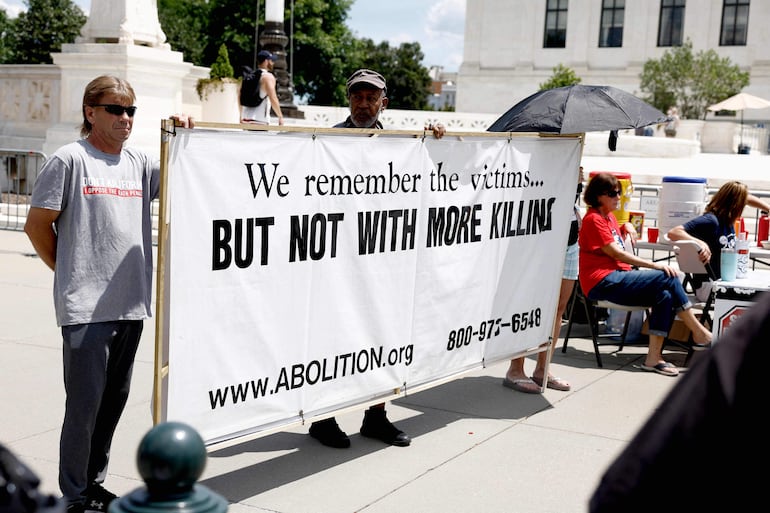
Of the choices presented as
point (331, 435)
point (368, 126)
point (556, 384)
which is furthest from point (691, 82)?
point (331, 435)

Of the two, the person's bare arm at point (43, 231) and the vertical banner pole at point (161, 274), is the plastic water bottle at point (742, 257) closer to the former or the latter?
the vertical banner pole at point (161, 274)

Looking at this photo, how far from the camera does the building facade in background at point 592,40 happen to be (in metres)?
60.9

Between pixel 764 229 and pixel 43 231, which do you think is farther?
pixel 764 229

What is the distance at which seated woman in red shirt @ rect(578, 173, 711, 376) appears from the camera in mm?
7828

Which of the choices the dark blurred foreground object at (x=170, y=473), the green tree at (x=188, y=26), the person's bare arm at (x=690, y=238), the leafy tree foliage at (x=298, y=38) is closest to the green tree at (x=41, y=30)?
the green tree at (x=188, y=26)

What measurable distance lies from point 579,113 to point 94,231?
387 centimetres

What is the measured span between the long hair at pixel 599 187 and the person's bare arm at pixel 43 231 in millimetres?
4602

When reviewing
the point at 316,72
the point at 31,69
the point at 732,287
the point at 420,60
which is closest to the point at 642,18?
the point at 316,72

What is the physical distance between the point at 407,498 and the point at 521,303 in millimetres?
2209

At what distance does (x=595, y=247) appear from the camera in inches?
313

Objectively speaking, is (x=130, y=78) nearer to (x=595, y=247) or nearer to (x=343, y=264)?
(x=595, y=247)

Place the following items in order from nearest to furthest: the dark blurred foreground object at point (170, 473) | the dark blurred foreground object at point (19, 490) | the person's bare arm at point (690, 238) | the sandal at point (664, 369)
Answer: the dark blurred foreground object at point (19, 490), the dark blurred foreground object at point (170, 473), the sandal at point (664, 369), the person's bare arm at point (690, 238)

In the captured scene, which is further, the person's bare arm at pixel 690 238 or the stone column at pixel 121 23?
the stone column at pixel 121 23

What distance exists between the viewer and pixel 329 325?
5.24 m
